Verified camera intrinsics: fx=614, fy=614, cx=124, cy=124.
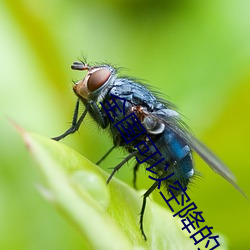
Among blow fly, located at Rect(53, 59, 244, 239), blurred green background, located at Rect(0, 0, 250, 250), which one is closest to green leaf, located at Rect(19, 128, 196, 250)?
blow fly, located at Rect(53, 59, 244, 239)

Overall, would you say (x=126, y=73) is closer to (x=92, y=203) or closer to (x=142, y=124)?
(x=142, y=124)

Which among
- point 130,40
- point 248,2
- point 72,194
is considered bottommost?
point 130,40

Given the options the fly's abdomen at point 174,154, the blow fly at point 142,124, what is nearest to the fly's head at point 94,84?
the blow fly at point 142,124

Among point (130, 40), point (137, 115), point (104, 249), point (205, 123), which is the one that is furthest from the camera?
point (130, 40)

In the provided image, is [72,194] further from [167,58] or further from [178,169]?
[167,58]

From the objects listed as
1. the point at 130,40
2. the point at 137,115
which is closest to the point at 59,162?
the point at 137,115

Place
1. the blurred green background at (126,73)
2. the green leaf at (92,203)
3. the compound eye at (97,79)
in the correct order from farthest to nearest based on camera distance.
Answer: the blurred green background at (126,73) < the compound eye at (97,79) < the green leaf at (92,203)

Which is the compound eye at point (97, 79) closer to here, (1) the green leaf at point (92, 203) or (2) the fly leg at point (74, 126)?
(2) the fly leg at point (74, 126)
